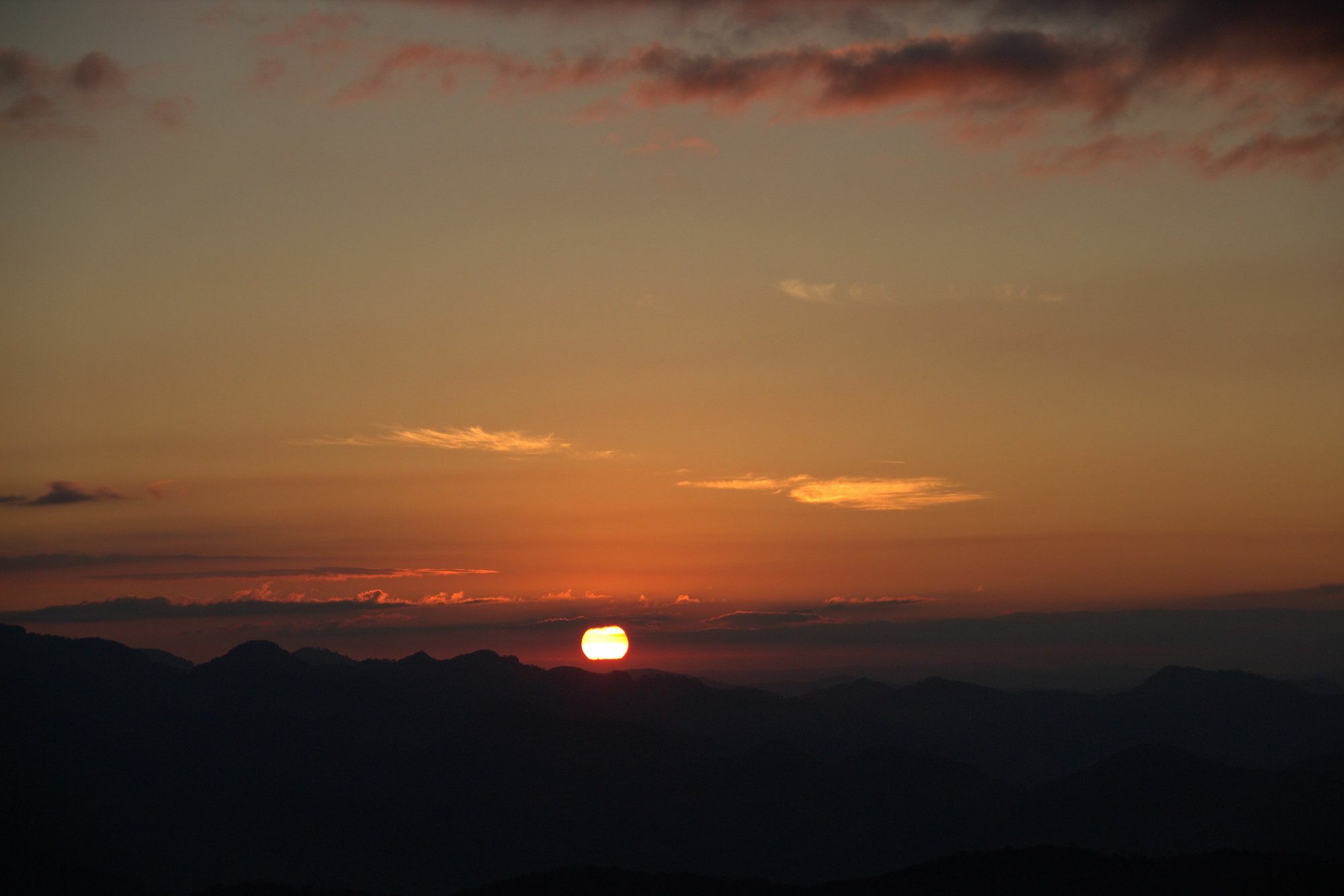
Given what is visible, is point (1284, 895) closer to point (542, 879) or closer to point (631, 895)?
point (631, 895)

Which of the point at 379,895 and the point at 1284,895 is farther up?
the point at 1284,895

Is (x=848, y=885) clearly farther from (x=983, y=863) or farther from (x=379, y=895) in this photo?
(x=379, y=895)

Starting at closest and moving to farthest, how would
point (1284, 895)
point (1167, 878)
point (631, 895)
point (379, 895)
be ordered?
point (1284, 895), point (1167, 878), point (631, 895), point (379, 895)

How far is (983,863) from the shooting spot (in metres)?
175

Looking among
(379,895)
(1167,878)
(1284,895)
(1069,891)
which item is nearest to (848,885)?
(1069,891)

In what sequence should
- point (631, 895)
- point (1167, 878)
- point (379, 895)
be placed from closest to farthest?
point (1167, 878) < point (631, 895) < point (379, 895)

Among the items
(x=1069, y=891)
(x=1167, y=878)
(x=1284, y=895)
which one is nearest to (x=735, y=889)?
(x=1069, y=891)

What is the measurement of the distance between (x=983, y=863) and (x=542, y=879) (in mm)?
70283

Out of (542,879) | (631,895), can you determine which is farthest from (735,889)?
(542,879)

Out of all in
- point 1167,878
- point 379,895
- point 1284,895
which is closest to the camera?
point 1284,895

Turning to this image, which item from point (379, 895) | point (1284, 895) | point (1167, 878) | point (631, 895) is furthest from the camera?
point (379, 895)

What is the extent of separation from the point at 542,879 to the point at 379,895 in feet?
115

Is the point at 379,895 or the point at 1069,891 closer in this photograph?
the point at 1069,891

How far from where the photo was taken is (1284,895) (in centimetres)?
14338
